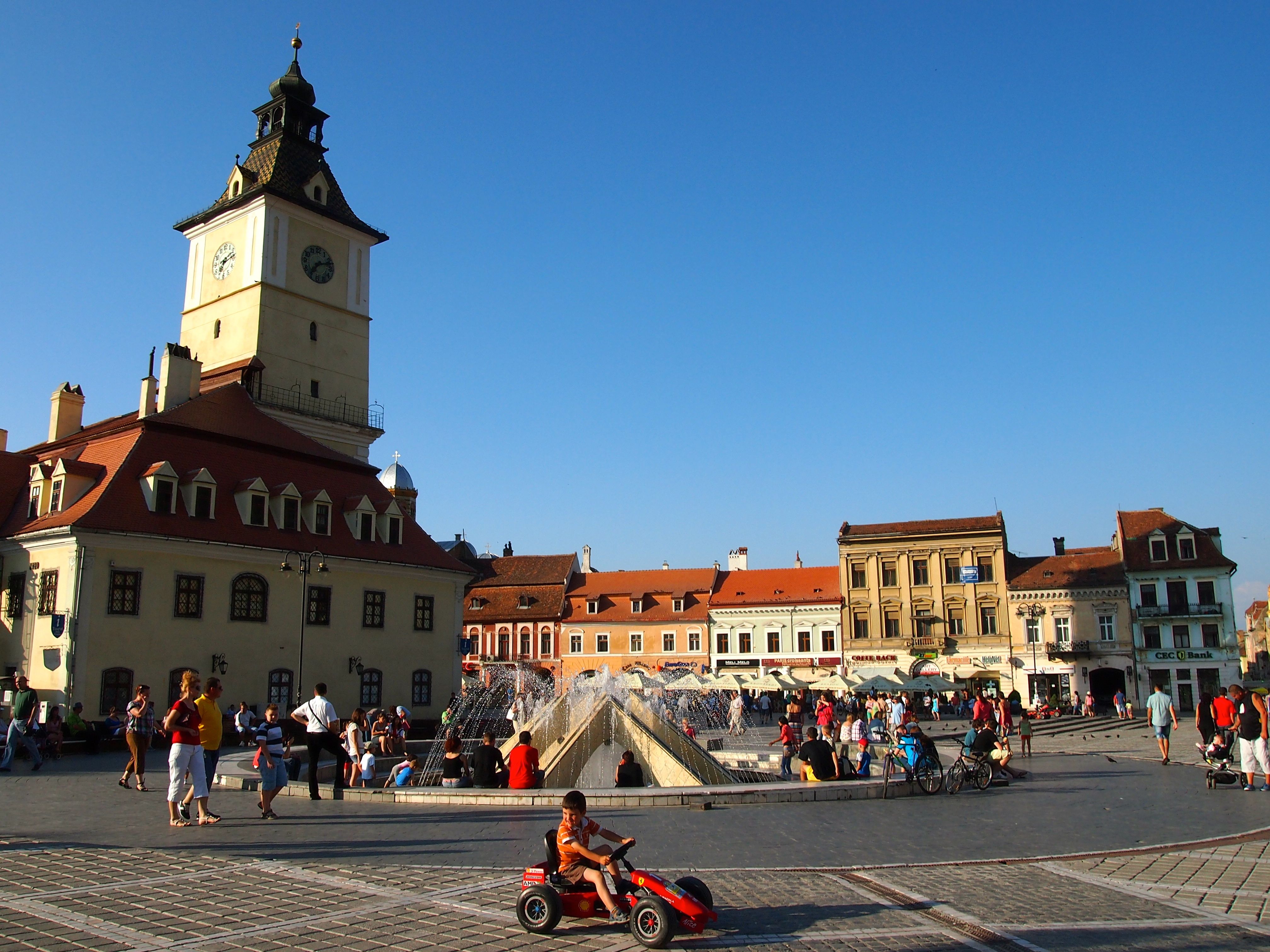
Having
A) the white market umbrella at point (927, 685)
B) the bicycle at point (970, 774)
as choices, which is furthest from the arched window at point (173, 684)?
the white market umbrella at point (927, 685)

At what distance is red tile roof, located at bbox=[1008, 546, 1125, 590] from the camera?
56.8 meters

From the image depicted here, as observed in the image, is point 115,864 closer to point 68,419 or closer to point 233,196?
point 68,419

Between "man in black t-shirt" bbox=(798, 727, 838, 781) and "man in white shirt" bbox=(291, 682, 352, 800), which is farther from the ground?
"man in white shirt" bbox=(291, 682, 352, 800)

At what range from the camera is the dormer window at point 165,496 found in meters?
32.9

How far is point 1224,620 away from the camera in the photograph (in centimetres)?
5394

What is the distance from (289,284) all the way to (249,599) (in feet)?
68.9

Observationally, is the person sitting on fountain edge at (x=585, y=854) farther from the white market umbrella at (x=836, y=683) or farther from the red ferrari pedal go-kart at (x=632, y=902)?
the white market umbrella at (x=836, y=683)

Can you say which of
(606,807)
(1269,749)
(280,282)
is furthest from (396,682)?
(1269,749)

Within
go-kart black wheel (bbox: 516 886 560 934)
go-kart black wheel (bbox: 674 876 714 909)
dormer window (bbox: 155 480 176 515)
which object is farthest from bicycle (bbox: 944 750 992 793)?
dormer window (bbox: 155 480 176 515)

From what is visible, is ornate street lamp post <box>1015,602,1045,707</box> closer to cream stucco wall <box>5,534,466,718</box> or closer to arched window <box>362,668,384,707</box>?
cream stucco wall <box>5,534,466,718</box>

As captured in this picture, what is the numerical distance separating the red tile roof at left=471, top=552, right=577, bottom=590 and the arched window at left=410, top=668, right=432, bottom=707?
31.0m

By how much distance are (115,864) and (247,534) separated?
26643mm

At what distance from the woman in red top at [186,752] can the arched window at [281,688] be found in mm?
23728

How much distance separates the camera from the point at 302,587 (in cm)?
3578
